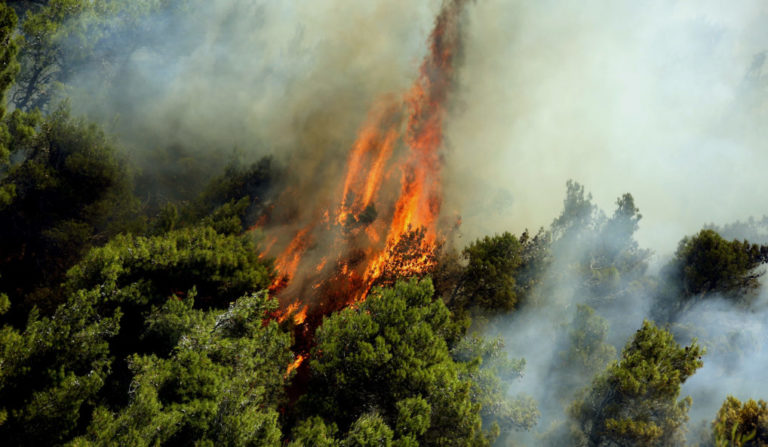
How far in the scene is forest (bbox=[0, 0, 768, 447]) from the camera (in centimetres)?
1952

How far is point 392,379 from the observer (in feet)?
70.7

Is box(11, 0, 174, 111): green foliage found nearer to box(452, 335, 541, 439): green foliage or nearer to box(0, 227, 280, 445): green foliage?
box(0, 227, 280, 445): green foliage

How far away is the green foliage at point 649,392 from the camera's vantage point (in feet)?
73.5

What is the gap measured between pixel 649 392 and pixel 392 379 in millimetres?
14053

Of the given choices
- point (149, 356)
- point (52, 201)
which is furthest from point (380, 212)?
point (52, 201)

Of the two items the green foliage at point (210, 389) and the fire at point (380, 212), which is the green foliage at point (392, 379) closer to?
the green foliage at point (210, 389)

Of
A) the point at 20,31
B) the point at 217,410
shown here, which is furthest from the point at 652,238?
the point at 20,31

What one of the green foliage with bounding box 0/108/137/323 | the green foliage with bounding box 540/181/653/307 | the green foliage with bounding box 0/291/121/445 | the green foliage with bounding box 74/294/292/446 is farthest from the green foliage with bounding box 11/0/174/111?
the green foliage with bounding box 540/181/653/307

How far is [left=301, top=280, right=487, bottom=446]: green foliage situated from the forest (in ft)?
0.40

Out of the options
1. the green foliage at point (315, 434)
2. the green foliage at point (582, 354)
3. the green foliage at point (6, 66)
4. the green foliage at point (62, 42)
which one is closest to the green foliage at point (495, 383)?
the green foliage at point (315, 434)

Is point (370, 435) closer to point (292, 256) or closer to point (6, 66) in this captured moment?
point (292, 256)

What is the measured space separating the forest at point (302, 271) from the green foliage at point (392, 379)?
12cm

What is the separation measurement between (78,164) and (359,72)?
32922 millimetres

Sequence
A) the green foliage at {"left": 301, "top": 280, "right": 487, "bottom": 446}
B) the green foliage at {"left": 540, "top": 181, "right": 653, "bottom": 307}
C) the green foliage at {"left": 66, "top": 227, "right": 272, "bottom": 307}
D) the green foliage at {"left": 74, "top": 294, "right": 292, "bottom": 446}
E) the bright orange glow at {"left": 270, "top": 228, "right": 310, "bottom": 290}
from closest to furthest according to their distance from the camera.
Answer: the green foliage at {"left": 74, "top": 294, "right": 292, "bottom": 446}, the green foliage at {"left": 301, "top": 280, "right": 487, "bottom": 446}, the green foliage at {"left": 66, "top": 227, "right": 272, "bottom": 307}, the bright orange glow at {"left": 270, "top": 228, "right": 310, "bottom": 290}, the green foliage at {"left": 540, "top": 181, "right": 653, "bottom": 307}
